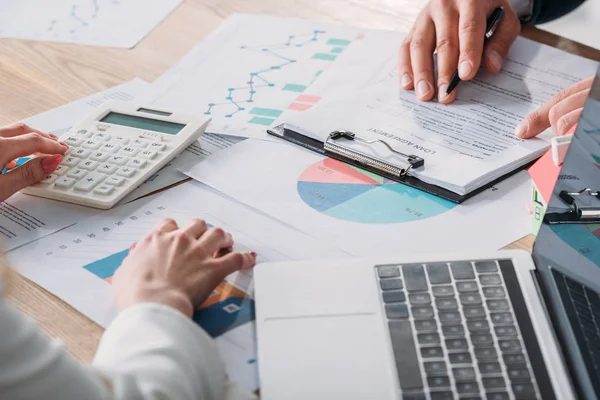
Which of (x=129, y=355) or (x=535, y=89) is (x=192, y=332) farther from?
(x=535, y=89)

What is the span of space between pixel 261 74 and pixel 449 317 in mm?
548

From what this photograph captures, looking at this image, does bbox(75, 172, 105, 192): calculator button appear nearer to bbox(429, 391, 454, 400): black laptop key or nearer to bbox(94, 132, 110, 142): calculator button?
bbox(94, 132, 110, 142): calculator button

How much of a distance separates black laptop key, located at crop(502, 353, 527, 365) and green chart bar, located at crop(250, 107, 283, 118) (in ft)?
1.60

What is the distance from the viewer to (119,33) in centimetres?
117

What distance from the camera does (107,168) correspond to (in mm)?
849

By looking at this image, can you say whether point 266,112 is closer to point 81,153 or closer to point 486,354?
point 81,153

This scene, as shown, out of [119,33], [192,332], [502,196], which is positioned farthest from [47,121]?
[502,196]

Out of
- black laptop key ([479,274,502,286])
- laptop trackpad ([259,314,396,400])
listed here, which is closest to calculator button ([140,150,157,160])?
laptop trackpad ([259,314,396,400])

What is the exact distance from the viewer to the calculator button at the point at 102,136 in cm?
89

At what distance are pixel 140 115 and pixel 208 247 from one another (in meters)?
0.29

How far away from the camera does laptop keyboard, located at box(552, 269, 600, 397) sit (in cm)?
59

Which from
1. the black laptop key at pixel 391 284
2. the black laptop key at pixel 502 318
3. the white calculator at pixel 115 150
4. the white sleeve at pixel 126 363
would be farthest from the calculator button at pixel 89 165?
the black laptop key at pixel 502 318

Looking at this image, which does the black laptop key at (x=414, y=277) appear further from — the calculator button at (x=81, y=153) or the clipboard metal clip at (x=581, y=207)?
the calculator button at (x=81, y=153)

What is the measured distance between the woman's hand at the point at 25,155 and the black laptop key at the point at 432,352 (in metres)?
0.48
